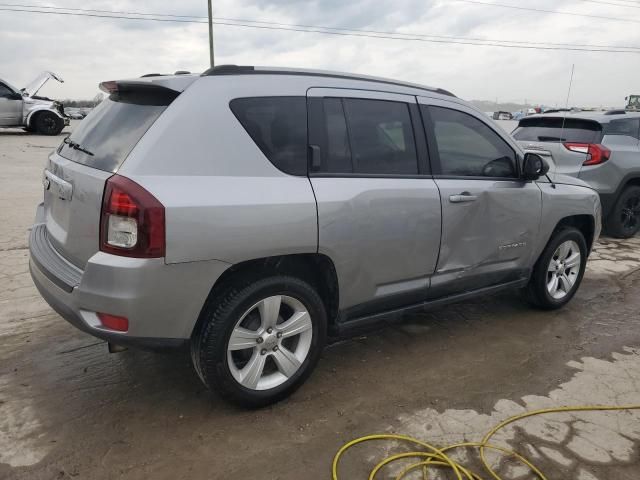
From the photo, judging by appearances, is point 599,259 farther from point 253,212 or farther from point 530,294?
point 253,212

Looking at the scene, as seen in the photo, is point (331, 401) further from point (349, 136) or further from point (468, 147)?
point (468, 147)

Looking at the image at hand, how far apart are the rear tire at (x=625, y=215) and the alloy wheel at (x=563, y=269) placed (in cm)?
314

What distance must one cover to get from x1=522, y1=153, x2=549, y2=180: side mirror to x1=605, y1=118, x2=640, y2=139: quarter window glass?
12.4 feet

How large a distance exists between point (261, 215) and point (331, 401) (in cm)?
120

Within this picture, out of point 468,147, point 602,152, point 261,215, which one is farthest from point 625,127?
point 261,215

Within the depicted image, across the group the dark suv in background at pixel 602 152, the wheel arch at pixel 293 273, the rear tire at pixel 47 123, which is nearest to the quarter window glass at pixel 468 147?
the wheel arch at pixel 293 273

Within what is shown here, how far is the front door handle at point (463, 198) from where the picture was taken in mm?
3334

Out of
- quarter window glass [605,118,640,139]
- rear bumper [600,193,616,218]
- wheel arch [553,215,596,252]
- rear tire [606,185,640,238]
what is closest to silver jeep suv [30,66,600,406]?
wheel arch [553,215,596,252]

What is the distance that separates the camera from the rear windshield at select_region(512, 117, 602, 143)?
6.79 m

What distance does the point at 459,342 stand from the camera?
3.79 m

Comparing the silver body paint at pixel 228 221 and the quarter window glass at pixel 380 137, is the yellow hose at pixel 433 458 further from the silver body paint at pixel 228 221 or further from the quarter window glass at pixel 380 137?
the quarter window glass at pixel 380 137

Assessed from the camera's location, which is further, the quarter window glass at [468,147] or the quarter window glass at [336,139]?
the quarter window glass at [468,147]

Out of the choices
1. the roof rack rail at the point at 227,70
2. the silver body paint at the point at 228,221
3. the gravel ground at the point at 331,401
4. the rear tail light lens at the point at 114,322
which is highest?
the roof rack rail at the point at 227,70

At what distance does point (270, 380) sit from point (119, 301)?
3.21ft
